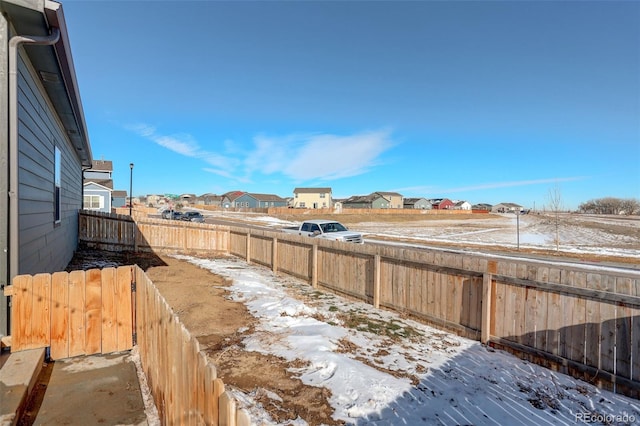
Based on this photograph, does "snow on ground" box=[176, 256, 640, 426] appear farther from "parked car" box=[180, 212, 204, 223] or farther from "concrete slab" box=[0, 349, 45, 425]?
"parked car" box=[180, 212, 204, 223]

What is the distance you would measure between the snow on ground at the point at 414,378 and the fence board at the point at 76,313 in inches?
87.8

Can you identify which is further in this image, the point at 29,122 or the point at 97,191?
the point at 97,191

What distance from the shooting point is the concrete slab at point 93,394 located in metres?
3.33

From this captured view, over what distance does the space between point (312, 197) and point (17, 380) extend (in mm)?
92274

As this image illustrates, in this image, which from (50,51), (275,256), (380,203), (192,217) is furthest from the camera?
(380,203)

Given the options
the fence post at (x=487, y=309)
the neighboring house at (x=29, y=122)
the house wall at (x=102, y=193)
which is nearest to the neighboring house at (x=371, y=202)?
the house wall at (x=102, y=193)

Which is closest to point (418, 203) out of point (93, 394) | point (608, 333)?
point (608, 333)

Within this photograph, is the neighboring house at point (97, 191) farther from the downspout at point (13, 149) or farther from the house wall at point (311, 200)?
the house wall at point (311, 200)

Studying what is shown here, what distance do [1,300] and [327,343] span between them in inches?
171

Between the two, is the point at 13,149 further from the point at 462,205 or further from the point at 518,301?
the point at 462,205

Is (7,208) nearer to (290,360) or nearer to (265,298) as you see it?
(290,360)

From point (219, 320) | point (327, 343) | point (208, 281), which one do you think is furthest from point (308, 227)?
point (327, 343)

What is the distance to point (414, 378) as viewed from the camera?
437 centimetres

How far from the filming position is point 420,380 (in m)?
4.32
